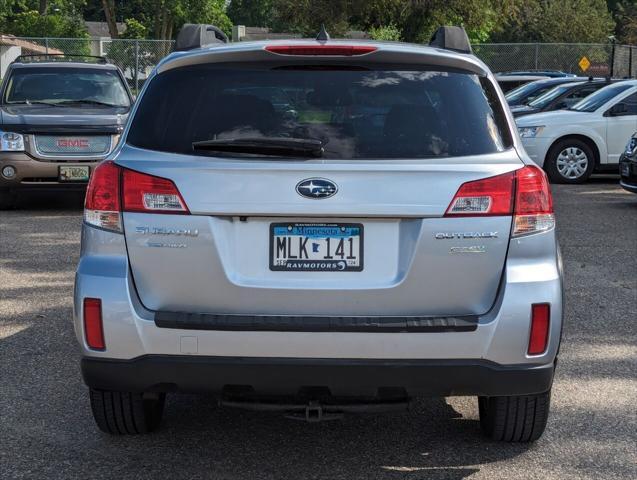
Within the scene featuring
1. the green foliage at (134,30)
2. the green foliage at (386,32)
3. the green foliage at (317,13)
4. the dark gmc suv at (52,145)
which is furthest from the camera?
the green foliage at (134,30)

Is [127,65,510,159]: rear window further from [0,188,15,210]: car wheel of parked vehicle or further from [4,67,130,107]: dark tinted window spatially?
[4,67,130,107]: dark tinted window

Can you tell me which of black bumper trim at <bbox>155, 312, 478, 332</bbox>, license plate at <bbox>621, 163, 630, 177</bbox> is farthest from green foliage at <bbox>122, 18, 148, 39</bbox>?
black bumper trim at <bbox>155, 312, 478, 332</bbox>

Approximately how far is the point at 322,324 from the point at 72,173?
9.10m

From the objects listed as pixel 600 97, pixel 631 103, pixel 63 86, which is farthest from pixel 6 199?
pixel 631 103

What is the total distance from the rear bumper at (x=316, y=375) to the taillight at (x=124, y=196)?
21.2 inches

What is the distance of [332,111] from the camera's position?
4.40 meters

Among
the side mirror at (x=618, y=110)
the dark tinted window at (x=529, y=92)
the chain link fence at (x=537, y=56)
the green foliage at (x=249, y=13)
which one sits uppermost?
the side mirror at (x=618, y=110)

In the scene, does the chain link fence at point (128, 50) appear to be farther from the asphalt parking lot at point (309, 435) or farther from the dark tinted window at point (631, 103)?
the asphalt parking lot at point (309, 435)

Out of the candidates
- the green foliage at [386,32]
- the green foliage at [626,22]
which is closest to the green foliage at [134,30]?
the green foliage at [626,22]

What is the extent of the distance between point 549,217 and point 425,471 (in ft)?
3.74

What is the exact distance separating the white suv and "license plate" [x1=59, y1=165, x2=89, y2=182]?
285 inches

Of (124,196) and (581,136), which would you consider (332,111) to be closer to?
(124,196)

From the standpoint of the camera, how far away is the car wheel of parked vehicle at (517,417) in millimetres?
4793

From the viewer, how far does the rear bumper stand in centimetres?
421
